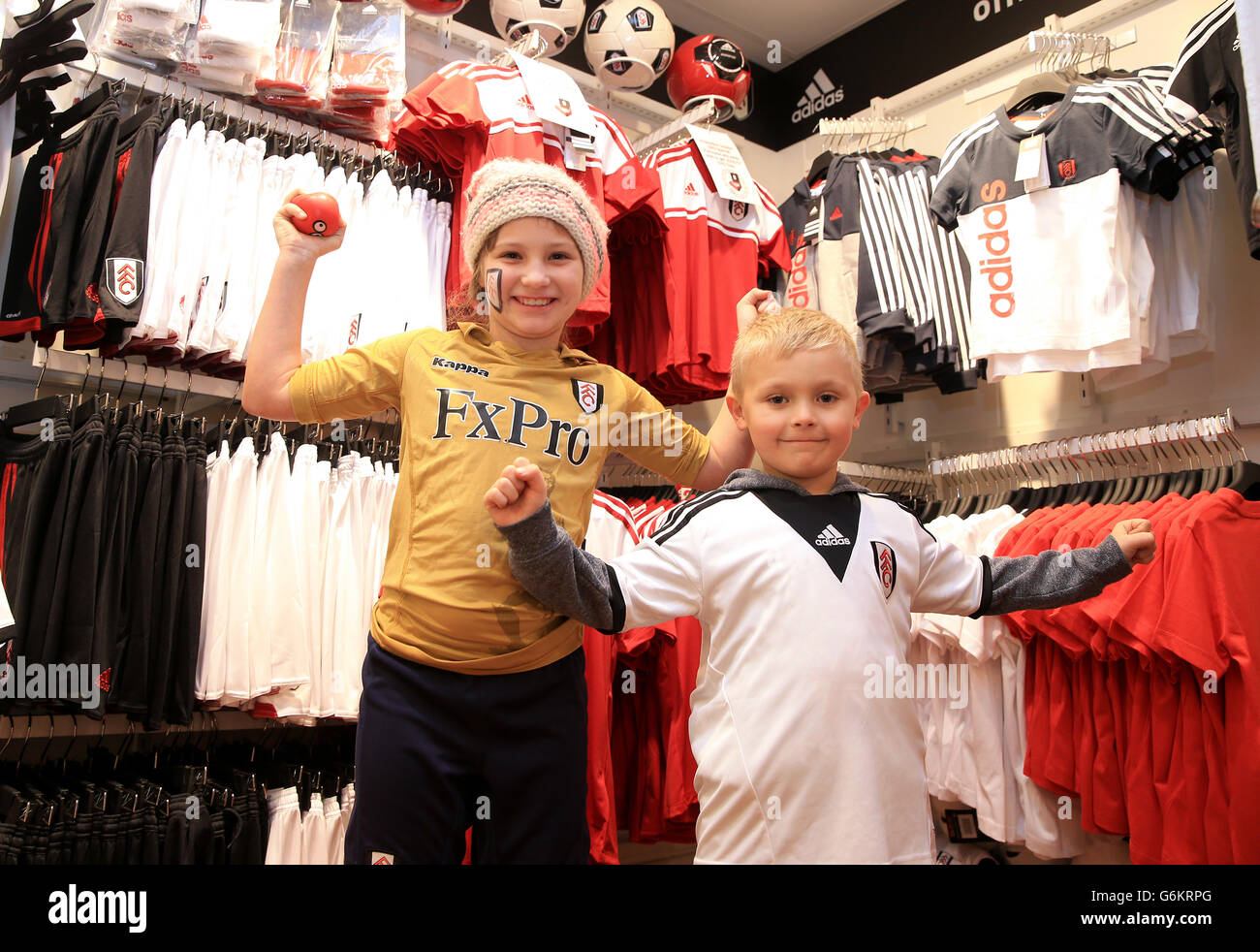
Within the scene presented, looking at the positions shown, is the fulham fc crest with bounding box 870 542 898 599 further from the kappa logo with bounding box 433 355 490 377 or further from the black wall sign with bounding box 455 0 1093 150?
the black wall sign with bounding box 455 0 1093 150

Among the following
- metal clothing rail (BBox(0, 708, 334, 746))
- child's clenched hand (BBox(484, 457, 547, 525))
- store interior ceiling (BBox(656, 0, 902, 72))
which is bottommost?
metal clothing rail (BBox(0, 708, 334, 746))

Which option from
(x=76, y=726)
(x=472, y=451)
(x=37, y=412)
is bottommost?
(x=76, y=726)

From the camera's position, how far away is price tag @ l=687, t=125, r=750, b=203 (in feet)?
11.7

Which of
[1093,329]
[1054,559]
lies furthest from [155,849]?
[1093,329]

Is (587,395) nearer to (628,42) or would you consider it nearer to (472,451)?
(472,451)

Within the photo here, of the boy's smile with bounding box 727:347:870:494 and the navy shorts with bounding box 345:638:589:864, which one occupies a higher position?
the boy's smile with bounding box 727:347:870:494

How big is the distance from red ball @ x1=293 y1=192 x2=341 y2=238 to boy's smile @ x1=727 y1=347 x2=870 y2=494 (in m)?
0.81

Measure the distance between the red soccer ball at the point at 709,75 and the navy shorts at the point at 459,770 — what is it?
9.95 feet

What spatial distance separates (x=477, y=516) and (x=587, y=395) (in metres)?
0.33

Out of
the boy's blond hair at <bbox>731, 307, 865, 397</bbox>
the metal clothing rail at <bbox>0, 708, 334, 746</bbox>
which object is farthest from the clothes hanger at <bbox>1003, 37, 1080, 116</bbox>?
the metal clothing rail at <bbox>0, 708, 334, 746</bbox>

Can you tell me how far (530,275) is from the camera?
1647mm

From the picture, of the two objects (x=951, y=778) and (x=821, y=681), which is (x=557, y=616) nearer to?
(x=821, y=681)

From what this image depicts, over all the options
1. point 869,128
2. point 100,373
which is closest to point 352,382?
point 100,373
